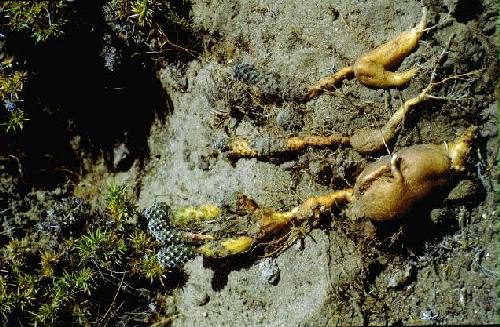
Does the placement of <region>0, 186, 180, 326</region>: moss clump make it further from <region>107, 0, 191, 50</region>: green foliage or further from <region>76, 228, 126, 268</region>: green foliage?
<region>107, 0, 191, 50</region>: green foliage

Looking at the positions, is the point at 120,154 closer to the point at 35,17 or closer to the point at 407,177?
the point at 35,17

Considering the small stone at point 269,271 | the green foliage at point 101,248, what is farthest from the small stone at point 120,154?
the small stone at point 269,271

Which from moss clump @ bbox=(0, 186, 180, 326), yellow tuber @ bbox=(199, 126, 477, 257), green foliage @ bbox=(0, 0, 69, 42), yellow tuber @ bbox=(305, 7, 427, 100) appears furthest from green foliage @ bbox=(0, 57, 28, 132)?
yellow tuber @ bbox=(305, 7, 427, 100)

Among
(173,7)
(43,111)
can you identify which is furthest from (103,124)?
(173,7)

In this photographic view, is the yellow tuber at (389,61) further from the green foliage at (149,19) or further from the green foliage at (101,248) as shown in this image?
the green foliage at (101,248)

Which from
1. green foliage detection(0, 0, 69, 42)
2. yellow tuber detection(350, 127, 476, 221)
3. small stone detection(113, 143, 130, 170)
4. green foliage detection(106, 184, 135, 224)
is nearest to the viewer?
yellow tuber detection(350, 127, 476, 221)

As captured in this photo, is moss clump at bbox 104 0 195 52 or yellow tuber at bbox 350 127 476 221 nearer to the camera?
yellow tuber at bbox 350 127 476 221

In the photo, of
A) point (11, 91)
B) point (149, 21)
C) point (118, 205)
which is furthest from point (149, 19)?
point (118, 205)
